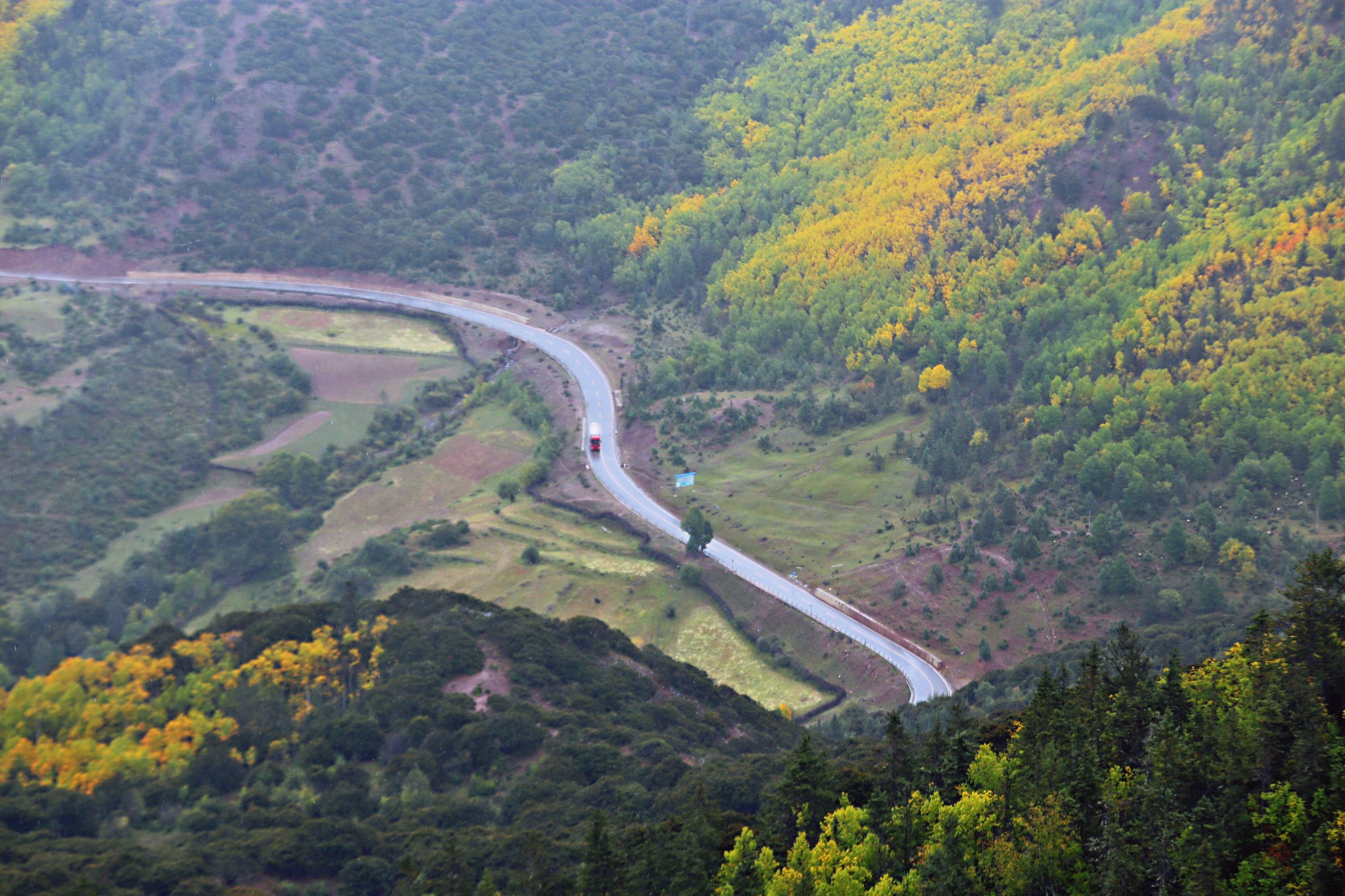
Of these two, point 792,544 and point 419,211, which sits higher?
point 419,211

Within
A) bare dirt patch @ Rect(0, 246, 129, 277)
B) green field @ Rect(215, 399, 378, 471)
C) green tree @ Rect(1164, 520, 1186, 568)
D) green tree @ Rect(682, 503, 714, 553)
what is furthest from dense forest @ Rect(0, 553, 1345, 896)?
bare dirt patch @ Rect(0, 246, 129, 277)

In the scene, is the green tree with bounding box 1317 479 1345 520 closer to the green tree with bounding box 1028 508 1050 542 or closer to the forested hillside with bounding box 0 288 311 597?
the green tree with bounding box 1028 508 1050 542

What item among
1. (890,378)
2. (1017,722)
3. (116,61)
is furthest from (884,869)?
(116,61)

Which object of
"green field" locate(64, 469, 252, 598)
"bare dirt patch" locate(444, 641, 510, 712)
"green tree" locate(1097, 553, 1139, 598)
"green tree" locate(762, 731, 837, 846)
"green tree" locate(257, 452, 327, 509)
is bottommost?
"green field" locate(64, 469, 252, 598)

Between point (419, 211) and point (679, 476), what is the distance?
7362cm

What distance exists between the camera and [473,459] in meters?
128

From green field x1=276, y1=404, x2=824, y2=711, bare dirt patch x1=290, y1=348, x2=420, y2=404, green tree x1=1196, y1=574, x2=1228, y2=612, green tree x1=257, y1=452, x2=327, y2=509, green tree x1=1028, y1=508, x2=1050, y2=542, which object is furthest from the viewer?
bare dirt patch x1=290, y1=348, x2=420, y2=404

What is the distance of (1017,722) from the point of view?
54.3 m

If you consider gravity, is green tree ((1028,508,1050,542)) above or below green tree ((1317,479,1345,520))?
below

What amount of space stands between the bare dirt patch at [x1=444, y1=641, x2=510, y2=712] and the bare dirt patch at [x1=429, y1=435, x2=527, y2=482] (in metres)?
50.4

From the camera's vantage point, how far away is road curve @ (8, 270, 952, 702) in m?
91.3

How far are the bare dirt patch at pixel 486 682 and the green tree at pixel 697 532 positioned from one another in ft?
107

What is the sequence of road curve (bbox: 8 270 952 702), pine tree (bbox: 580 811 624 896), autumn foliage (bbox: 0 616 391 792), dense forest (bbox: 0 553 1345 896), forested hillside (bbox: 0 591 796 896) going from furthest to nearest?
1. road curve (bbox: 8 270 952 702)
2. autumn foliage (bbox: 0 616 391 792)
3. forested hillside (bbox: 0 591 796 896)
4. pine tree (bbox: 580 811 624 896)
5. dense forest (bbox: 0 553 1345 896)

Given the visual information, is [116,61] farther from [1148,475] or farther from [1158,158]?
[1148,475]
